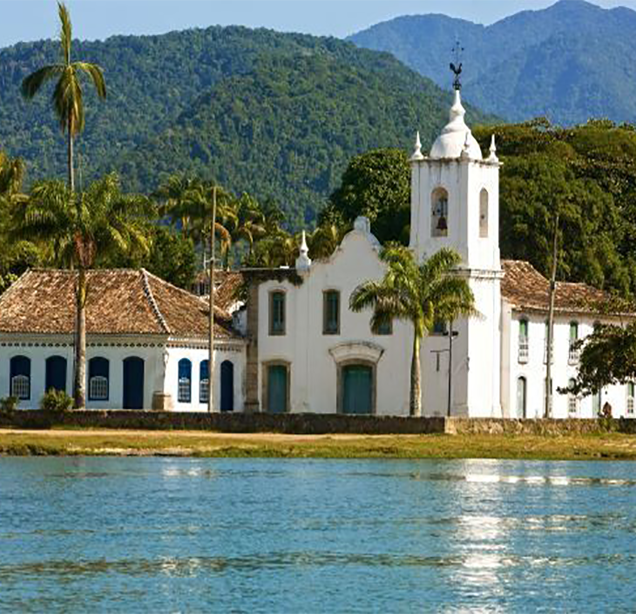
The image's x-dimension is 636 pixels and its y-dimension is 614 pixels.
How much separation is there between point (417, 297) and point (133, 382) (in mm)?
11957

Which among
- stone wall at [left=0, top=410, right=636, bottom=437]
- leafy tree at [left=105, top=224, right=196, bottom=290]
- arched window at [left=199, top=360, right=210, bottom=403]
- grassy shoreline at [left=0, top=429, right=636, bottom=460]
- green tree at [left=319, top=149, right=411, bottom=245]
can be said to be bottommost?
grassy shoreline at [left=0, top=429, right=636, bottom=460]

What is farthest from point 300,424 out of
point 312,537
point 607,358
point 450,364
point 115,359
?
point 312,537

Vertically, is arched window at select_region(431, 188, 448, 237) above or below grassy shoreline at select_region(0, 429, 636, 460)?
above

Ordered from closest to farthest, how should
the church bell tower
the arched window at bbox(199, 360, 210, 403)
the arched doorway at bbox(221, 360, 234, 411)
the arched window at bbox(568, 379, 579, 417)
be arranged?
the church bell tower < the arched window at bbox(199, 360, 210, 403) < the arched doorway at bbox(221, 360, 234, 411) < the arched window at bbox(568, 379, 579, 417)

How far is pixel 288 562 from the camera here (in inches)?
1518

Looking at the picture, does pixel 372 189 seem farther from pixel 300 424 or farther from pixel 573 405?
pixel 300 424

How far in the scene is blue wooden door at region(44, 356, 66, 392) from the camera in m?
79.3

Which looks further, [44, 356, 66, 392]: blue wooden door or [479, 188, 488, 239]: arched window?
[44, 356, 66, 392]: blue wooden door

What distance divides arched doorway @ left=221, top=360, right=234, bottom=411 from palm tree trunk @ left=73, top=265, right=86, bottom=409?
6439mm

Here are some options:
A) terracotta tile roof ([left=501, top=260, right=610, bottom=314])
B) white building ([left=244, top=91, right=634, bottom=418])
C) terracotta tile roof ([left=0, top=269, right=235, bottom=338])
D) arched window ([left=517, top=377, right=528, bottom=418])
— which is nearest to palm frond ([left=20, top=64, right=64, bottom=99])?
terracotta tile roof ([left=0, top=269, right=235, bottom=338])

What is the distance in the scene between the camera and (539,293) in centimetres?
8212

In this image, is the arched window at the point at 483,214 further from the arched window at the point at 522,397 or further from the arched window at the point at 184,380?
the arched window at the point at 184,380

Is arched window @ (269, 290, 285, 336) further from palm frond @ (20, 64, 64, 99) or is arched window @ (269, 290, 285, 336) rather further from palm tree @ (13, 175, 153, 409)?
palm frond @ (20, 64, 64, 99)

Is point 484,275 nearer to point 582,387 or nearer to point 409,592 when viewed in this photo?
point 582,387
